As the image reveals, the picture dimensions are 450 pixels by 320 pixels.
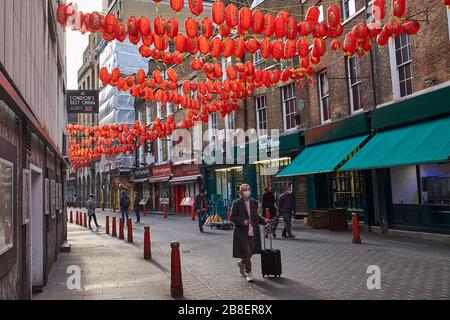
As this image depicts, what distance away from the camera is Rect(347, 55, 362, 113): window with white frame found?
16.0 meters

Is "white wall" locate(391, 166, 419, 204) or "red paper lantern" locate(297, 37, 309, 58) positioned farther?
"white wall" locate(391, 166, 419, 204)

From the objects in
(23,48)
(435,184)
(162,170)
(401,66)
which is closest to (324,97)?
(401,66)

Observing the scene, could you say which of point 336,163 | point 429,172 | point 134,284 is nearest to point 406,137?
point 429,172

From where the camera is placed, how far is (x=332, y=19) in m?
9.85

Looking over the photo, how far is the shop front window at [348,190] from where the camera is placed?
53.2 ft

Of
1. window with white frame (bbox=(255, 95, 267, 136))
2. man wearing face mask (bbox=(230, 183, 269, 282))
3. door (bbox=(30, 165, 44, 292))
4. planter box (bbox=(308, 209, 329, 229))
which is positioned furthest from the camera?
window with white frame (bbox=(255, 95, 267, 136))

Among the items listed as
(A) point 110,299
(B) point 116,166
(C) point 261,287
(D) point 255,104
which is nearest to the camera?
(A) point 110,299

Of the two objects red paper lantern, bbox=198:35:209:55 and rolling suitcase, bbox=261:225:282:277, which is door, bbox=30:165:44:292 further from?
red paper lantern, bbox=198:35:209:55

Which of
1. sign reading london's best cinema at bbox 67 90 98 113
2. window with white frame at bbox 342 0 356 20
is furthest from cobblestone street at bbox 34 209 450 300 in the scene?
window with white frame at bbox 342 0 356 20

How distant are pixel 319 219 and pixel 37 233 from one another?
11.3 metres

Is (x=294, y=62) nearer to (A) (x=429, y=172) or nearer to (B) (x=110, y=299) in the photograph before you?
(A) (x=429, y=172)

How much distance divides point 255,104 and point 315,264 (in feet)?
47.0

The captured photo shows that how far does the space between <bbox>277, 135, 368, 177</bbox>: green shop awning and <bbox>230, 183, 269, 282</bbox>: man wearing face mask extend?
23.1 ft

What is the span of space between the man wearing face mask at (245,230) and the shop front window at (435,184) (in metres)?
6.60
